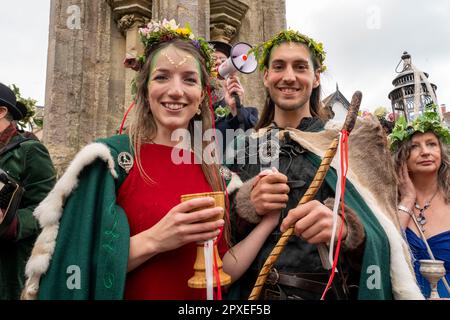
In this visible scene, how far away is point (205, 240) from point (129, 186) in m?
0.41

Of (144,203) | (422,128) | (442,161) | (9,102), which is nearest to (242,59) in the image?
(422,128)

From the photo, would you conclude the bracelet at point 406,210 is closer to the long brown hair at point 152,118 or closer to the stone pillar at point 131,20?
the long brown hair at point 152,118

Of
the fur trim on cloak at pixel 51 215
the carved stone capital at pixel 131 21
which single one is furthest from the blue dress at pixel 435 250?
the carved stone capital at pixel 131 21

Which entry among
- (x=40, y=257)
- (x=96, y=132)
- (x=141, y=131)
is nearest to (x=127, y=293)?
(x=40, y=257)

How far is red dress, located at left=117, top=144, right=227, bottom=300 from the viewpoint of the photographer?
1.37 m

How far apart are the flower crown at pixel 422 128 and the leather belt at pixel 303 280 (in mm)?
1740

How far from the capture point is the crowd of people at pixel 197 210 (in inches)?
50.9

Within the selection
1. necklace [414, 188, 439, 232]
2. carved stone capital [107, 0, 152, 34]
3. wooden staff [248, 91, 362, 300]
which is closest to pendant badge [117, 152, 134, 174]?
wooden staff [248, 91, 362, 300]

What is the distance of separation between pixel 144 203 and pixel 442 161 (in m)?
2.48

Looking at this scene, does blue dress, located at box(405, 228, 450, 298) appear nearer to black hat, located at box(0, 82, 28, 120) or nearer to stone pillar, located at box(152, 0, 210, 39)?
black hat, located at box(0, 82, 28, 120)

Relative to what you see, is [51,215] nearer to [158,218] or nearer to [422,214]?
[158,218]

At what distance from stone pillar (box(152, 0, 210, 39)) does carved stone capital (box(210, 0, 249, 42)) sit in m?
0.58

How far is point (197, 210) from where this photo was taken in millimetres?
1264
